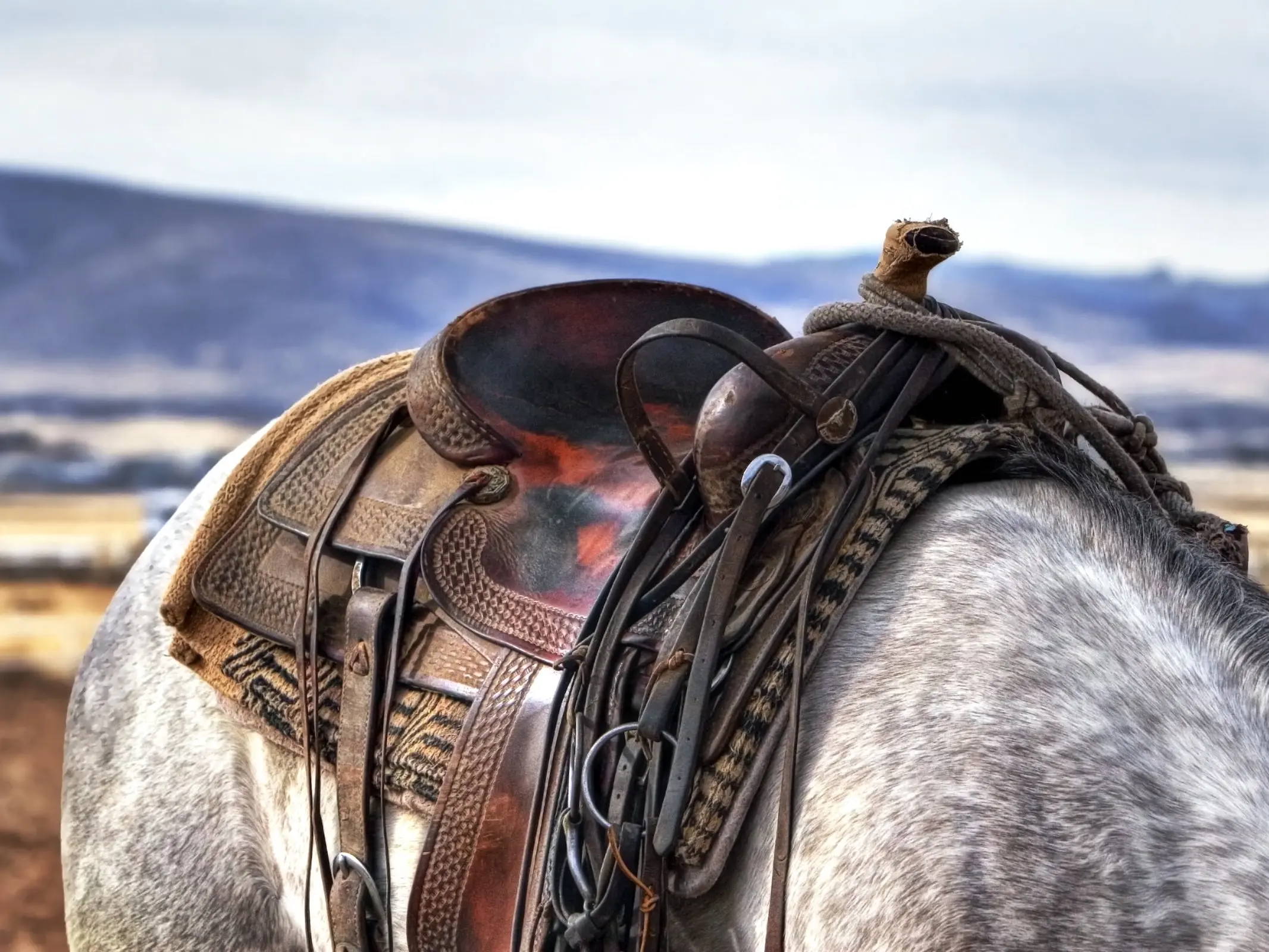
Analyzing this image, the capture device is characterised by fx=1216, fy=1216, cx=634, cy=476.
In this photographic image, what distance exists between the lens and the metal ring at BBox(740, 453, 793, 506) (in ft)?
3.87

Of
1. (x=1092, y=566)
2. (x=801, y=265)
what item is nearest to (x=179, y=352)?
(x=801, y=265)

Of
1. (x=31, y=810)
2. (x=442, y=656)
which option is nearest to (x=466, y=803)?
(x=442, y=656)

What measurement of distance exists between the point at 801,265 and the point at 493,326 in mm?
9167

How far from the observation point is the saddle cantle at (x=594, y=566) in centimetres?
116

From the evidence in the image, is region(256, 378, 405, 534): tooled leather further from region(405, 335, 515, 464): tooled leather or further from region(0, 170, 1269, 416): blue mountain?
region(0, 170, 1269, 416): blue mountain

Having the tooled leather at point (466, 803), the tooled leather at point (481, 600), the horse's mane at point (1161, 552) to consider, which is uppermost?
the horse's mane at point (1161, 552)

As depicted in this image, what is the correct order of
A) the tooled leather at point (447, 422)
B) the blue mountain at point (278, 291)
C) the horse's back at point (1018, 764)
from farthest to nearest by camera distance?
the blue mountain at point (278, 291) < the tooled leather at point (447, 422) < the horse's back at point (1018, 764)

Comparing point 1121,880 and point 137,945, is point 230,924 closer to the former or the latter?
point 137,945

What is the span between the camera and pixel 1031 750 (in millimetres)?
1036

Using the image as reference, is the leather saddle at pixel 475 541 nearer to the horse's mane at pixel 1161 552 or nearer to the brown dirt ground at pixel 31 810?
the horse's mane at pixel 1161 552

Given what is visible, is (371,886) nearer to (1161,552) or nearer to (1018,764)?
(1018,764)

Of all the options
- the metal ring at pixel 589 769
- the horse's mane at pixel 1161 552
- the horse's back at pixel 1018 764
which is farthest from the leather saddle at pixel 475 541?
the horse's mane at pixel 1161 552

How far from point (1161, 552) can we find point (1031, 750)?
297 mm

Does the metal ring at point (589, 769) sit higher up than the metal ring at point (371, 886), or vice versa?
the metal ring at point (589, 769)
